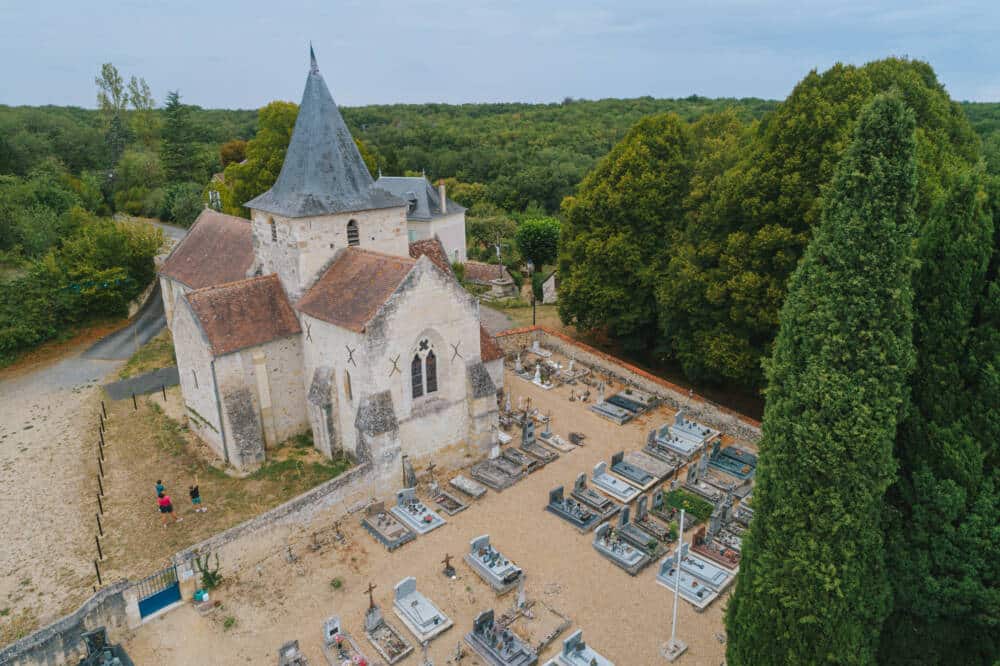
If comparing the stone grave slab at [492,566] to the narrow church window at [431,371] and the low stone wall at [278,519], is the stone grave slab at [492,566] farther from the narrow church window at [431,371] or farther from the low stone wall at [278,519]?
the narrow church window at [431,371]

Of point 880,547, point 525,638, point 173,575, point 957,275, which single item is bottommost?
point 525,638

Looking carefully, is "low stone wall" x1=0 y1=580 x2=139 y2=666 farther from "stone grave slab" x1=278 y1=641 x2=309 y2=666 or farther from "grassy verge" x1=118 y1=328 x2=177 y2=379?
"grassy verge" x1=118 y1=328 x2=177 y2=379

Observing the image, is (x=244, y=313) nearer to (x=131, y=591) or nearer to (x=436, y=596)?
(x=131, y=591)

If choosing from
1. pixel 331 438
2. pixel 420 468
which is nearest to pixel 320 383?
pixel 331 438

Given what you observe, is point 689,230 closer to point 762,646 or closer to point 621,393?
point 621,393

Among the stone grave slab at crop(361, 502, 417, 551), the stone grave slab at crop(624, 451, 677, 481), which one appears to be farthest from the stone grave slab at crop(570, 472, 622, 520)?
the stone grave slab at crop(361, 502, 417, 551)

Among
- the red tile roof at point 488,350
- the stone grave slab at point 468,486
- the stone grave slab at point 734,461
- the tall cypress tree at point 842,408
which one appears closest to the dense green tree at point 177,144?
the red tile roof at point 488,350
